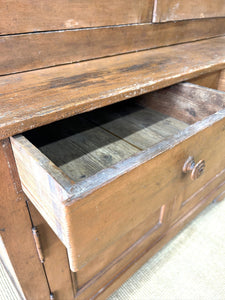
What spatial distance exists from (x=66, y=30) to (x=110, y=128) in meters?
0.27

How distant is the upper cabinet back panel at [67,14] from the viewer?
1.60 ft

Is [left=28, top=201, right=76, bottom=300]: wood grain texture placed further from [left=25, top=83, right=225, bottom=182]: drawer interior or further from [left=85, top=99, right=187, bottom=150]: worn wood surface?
[left=85, top=99, right=187, bottom=150]: worn wood surface

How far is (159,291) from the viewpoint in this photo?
0.82 m

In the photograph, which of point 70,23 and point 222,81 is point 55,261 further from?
point 222,81

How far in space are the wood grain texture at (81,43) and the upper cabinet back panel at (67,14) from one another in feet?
0.05

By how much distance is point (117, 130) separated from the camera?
679mm

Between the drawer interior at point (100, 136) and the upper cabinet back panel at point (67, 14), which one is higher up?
the upper cabinet back panel at point (67, 14)

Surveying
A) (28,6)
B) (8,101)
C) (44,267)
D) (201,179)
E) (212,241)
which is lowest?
(212,241)

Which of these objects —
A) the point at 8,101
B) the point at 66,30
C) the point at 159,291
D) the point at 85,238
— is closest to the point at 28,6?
the point at 66,30

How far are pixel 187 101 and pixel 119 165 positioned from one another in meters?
0.41

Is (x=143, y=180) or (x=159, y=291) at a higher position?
(x=143, y=180)

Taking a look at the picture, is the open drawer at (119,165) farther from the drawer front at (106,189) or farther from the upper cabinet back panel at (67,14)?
the upper cabinet back panel at (67,14)

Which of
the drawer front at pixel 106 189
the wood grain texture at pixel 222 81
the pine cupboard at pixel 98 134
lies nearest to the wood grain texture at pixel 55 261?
the pine cupboard at pixel 98 134

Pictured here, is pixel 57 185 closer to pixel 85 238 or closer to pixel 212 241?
pixel 85 238
